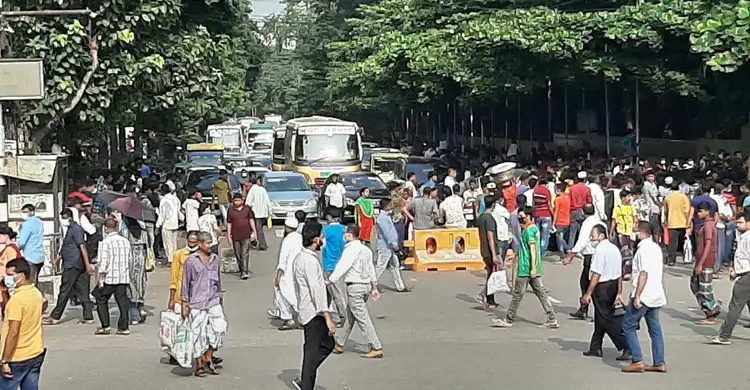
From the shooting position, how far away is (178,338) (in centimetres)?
1169

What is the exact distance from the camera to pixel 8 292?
10.7 m

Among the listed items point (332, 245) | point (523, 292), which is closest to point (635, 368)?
point (523, 292)

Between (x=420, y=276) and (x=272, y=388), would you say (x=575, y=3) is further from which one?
(x=272, y=388)

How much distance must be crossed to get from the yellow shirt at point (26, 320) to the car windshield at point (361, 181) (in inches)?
883

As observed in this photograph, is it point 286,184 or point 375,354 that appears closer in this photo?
point 375,354

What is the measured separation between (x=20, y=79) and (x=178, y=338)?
6.57 meters

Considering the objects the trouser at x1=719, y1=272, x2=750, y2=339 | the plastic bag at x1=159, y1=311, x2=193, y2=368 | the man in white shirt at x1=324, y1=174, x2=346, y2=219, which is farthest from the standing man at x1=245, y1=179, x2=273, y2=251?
the trouser at x1=719, y1=272, x2=750, y2=339

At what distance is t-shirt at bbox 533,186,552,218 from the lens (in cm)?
2144

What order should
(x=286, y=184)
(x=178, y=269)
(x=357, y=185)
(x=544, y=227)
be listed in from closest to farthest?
(x=178, y=269) → (x=544, y=227) → (x=286, y=184) → (x=357, y=185)

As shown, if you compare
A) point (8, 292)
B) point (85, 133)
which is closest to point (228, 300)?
point (8, 292)

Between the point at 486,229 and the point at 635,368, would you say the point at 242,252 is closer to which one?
the point at 486,229

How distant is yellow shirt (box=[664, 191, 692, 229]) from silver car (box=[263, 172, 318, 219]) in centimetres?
1147

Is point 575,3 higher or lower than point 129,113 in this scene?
higher

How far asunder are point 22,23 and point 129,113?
4232 millimetres
